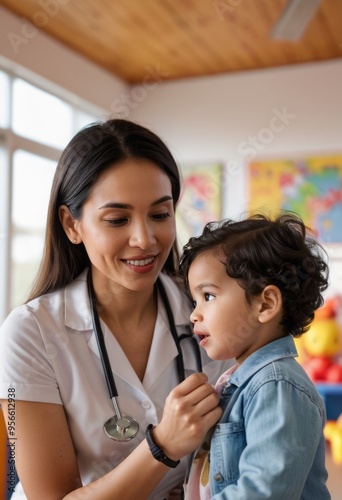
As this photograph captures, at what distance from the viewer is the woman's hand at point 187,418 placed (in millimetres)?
1166

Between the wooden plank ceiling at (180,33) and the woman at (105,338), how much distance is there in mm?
2828

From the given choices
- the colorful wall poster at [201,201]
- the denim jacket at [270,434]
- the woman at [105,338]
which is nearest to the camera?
the denim jacket at [270,434]

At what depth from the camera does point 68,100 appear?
17.1ft

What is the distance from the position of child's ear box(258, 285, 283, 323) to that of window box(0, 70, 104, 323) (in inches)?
124

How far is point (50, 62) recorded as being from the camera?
471cm

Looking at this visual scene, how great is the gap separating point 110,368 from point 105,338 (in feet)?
0.29

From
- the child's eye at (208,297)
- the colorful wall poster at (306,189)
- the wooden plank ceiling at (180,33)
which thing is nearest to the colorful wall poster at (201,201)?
the colorful wall poster at (306,189)

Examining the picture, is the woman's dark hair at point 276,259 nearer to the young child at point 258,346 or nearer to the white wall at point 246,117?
the young child at point 258,346

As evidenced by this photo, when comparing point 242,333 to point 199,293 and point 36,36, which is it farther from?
point 36,36

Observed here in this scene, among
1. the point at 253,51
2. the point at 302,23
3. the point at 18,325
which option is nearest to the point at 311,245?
the point at 18,325

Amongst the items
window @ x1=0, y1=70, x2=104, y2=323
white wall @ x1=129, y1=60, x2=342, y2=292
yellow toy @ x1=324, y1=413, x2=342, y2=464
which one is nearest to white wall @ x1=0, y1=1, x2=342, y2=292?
white wall @ x1=129, y1=60, x2=342, y2=292

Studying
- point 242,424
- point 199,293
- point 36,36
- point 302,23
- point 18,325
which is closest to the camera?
point 242,424

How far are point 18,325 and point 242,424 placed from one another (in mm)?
587

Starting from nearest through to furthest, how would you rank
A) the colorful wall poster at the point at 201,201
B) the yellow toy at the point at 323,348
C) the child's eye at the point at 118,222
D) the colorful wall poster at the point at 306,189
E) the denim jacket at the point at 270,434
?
the denim jacket at the point at 270,434 → the child's eye at the point at 118,222 → the yellow toy at the point at 323,348 → the colorful wall poster at the point at 306,189 → the colorful wall poster at the point at 201,201
